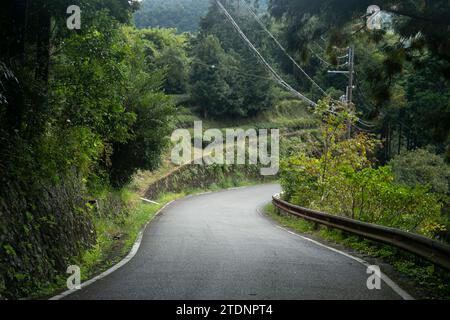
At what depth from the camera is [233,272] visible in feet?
28.6

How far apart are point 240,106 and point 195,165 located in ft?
64.9

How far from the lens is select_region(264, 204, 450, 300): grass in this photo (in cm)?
805

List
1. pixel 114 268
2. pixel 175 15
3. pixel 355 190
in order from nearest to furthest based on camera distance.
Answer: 1. pixel 114 268
2. pixel 355 190
3. pixel 175 15

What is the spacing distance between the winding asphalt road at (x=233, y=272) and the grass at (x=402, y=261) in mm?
752

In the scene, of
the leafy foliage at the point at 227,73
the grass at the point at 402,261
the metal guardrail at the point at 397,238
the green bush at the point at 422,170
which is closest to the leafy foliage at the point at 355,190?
the metal guardrail at the point at 397,238

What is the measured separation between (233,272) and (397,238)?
3682 mm

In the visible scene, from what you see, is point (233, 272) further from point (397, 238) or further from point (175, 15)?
point (175, 15)

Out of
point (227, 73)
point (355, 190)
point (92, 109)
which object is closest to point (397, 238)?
point (355, 190)

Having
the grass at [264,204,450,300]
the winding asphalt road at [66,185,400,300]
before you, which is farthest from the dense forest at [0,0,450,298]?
the winding asphalt road at [66,185,400,300]

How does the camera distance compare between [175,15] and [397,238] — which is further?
[175,15]

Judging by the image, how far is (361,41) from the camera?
11117mm

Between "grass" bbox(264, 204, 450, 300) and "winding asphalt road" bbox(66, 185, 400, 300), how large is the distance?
752 mm
